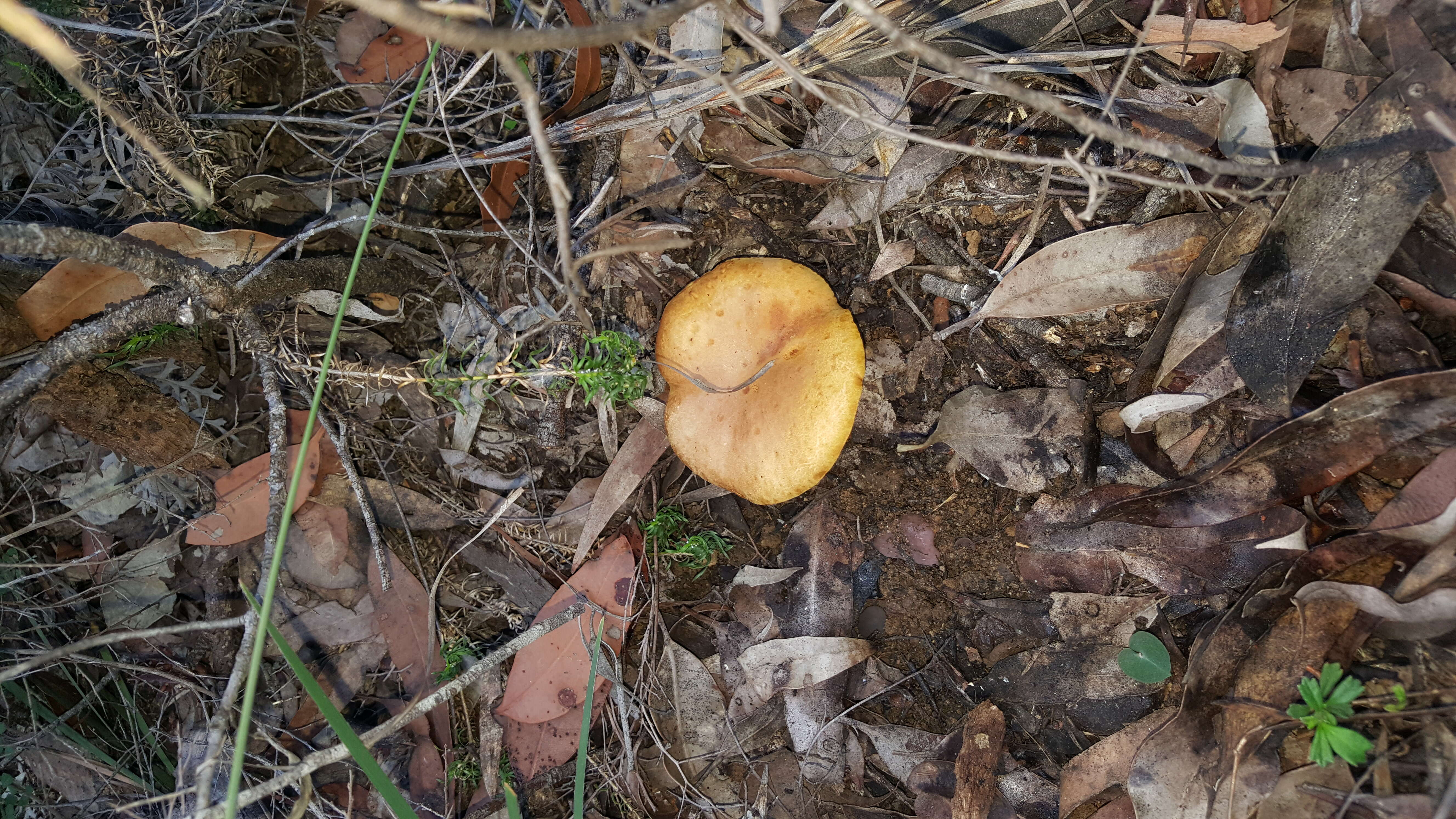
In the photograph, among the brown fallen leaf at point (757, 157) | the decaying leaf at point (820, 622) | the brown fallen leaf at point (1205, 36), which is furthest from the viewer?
the decaying leaf at point (820, 622)

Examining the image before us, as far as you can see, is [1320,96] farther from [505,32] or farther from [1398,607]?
[505,32]

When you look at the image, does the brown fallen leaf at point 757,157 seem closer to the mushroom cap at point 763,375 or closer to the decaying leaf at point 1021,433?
the mushroom cap at point 763,375

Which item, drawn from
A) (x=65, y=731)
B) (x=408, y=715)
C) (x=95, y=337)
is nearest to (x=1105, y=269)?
(x=408, y=715)

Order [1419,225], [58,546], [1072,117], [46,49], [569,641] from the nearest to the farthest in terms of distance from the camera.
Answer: [46,49], [1072,117], [1419,225], [569,641], [58,546]

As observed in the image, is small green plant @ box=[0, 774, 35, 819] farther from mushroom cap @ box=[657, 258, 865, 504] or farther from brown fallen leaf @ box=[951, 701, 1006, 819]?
brown fallen leaf @ box=[951, 701, 1006, 819]

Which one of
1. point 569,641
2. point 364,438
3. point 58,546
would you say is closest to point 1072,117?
point 569,641

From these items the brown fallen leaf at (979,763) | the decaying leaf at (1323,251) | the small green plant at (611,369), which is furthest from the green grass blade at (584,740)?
the decaying leaf at (1323,251)

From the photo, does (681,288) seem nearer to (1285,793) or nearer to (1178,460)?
(1178,460)

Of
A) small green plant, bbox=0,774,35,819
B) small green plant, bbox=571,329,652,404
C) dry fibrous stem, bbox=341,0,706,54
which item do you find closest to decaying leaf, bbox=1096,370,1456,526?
small green plant, bbox=571,329,652,404
